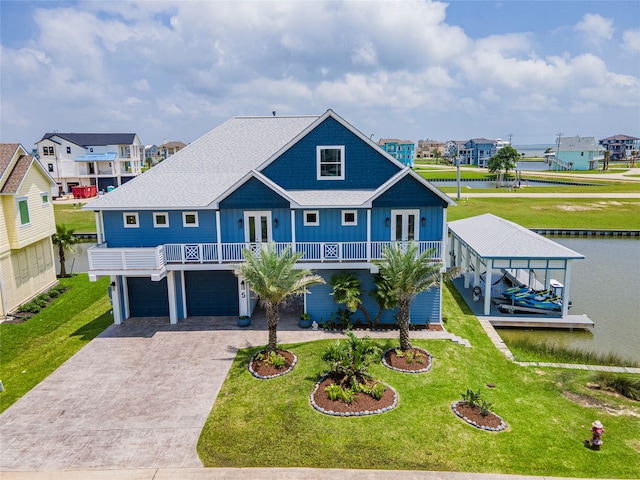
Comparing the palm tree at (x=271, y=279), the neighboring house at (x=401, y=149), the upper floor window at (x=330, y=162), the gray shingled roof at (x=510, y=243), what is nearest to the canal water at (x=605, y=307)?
the gray shingled roof at (x=510, y=243)

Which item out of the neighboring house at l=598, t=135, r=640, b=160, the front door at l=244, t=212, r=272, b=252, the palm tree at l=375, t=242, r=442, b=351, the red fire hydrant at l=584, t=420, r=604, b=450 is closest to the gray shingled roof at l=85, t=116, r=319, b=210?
the front door at l=244, t=212, r=272, b=252

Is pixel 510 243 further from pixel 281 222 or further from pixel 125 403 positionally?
pixel 125 403

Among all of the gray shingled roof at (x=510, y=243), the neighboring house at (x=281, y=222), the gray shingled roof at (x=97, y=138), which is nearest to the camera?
the neighboring house at (x=281, y=222)

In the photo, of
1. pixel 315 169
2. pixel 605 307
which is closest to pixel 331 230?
pixel 315 169

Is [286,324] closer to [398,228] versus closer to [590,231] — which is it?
[398,228]

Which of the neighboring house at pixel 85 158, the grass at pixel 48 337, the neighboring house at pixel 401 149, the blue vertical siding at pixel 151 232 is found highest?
the neighboring house at pixel 401 149

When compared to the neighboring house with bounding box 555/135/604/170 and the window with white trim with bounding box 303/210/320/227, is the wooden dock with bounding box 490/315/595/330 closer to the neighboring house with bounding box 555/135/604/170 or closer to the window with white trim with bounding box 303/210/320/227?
the window with white trim with bounding box 303/210/320/227

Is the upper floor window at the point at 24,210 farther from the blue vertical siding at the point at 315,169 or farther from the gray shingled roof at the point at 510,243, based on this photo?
the gray shingled roof at the point at 510,243
